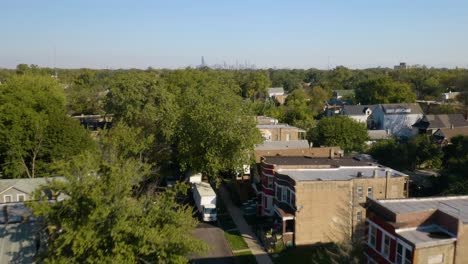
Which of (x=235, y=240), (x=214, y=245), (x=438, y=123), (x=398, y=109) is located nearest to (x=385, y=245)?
(x=235, y=240)

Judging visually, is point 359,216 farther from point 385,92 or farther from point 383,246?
point 385,92

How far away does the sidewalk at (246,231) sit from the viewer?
94.8 ft

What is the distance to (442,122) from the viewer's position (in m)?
67.2

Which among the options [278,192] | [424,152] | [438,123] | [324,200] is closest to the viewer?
[324,200]

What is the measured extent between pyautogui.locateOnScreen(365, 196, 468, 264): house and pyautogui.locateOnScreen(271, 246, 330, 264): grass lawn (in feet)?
19.3

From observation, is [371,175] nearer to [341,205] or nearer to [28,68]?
[341,205]

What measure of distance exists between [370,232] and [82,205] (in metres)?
14.9

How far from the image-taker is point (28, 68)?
133250mm

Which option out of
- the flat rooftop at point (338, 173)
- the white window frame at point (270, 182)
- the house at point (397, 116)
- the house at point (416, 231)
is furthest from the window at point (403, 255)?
the house at point (397, 116)

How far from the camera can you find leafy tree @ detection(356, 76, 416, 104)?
92.8m

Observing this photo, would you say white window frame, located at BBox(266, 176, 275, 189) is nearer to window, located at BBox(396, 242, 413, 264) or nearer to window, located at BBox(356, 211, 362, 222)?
window, located at BBox(356, 211, 362, 222)

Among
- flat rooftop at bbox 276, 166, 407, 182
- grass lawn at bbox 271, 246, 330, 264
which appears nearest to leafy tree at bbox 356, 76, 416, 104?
flat rooftop at bbox 276, 166, 407, 182

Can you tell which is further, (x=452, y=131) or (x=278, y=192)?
(x=452, y=131)

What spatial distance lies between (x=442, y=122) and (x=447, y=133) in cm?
698
